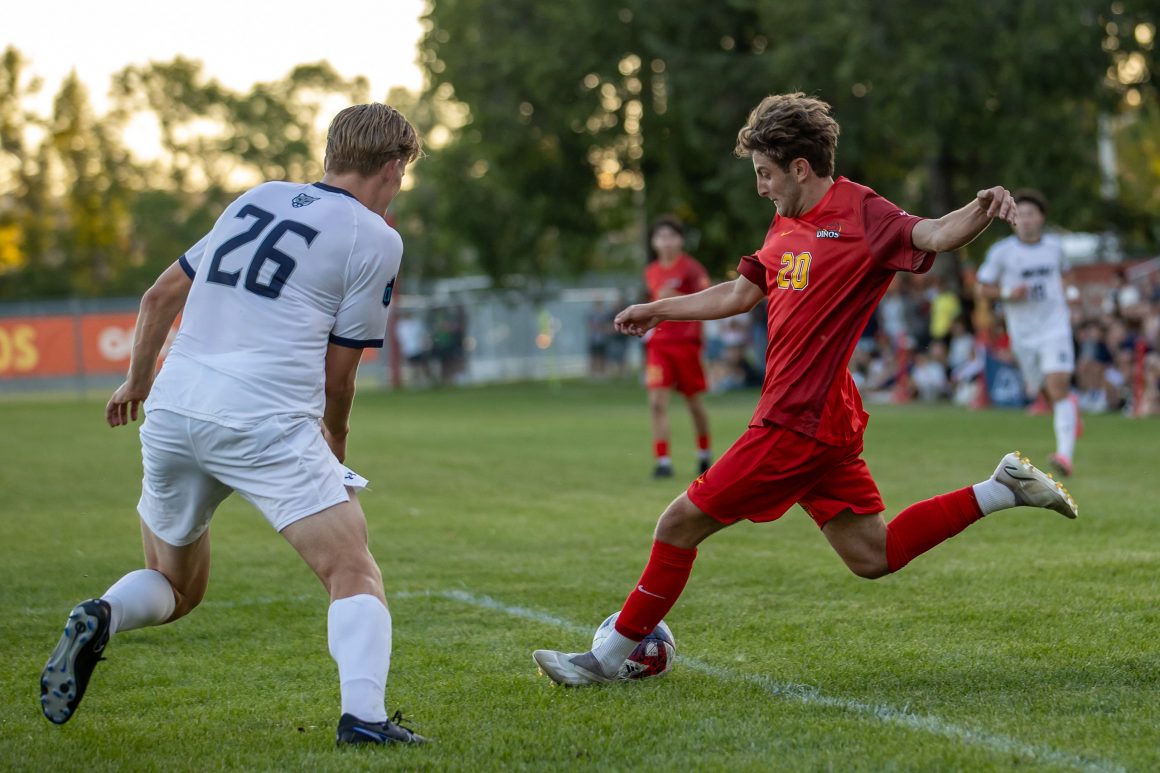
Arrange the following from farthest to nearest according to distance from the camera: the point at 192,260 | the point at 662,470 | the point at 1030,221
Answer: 1. the point at 662,470
2. the point at 1030,221
3. the point at 192,260

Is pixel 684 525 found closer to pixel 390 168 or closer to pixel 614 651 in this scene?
pixel 614 651

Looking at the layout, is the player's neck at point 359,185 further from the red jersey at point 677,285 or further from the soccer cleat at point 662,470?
the soccer cleat at point 662,470

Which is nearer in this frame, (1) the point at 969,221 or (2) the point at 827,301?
(1) the point at 969,221

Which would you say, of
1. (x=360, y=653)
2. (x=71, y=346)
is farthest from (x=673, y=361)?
(x=71, y=346)

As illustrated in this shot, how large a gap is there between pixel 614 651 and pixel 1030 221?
757 centimetres

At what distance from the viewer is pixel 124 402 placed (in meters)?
4.62

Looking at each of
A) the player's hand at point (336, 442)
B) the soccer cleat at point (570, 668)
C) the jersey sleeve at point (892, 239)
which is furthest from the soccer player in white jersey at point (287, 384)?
the jersey sleeve at point (892, 239)

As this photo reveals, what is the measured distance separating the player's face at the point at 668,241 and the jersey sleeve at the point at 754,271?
7.43 meters

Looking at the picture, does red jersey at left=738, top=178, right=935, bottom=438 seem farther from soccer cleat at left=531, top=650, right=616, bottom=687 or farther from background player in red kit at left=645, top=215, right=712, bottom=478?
background player in red kit at left=645, top=215, right=712, bottom=478

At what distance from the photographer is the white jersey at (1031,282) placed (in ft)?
38.1

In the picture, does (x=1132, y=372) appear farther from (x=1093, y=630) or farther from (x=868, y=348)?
(x=1093, y=630)

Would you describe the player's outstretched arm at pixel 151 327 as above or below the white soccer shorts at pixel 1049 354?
above

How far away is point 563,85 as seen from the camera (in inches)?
1172

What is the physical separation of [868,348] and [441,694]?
815 inches
